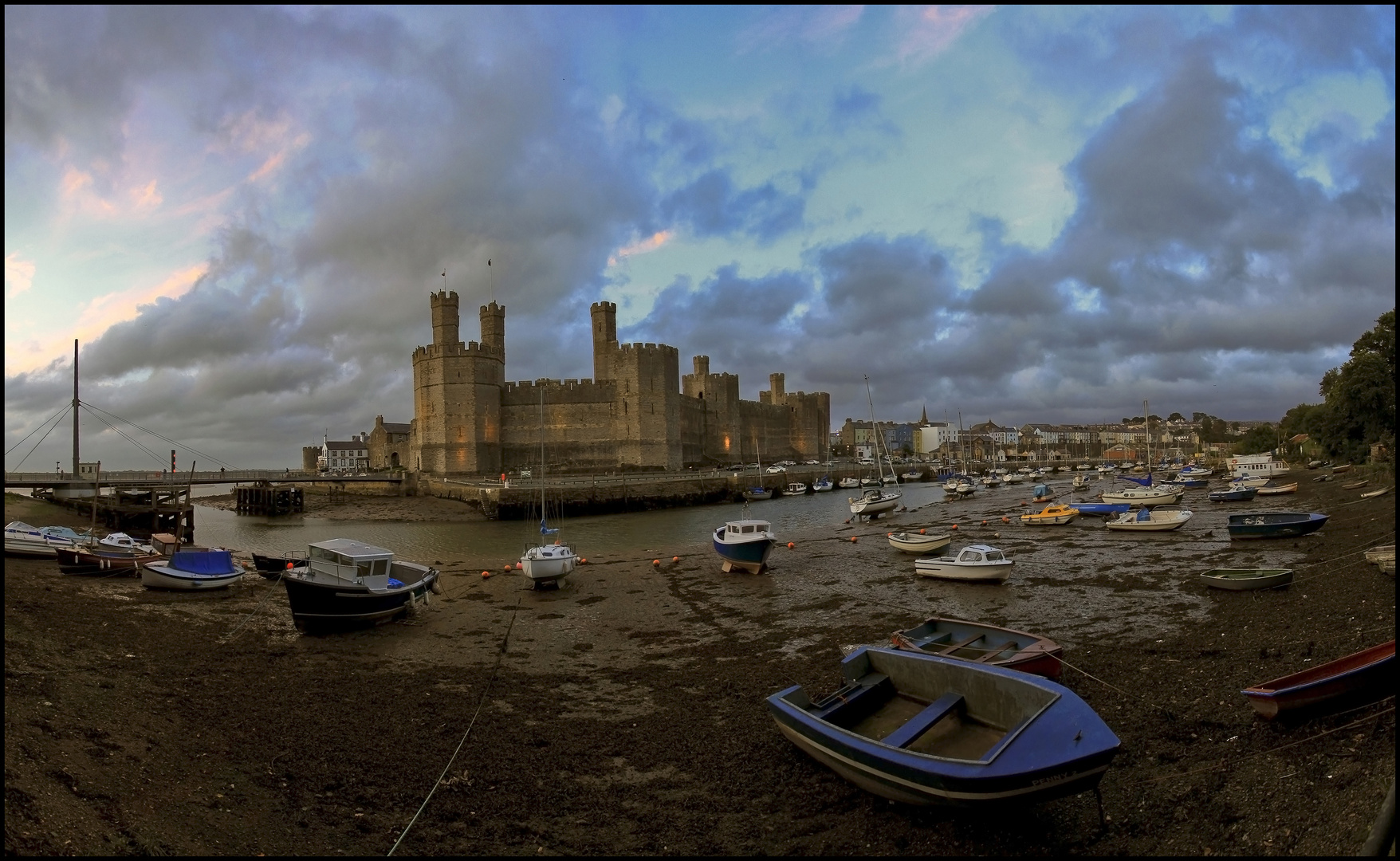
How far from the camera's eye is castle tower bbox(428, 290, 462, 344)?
46.8 m

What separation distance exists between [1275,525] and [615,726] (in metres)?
17.0

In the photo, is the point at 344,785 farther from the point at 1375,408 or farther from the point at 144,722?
the point at 1375,408

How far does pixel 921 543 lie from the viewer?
19.0 meters

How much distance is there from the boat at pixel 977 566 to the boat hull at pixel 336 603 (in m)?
10.5

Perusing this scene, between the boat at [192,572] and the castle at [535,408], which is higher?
the castle at [535,408]

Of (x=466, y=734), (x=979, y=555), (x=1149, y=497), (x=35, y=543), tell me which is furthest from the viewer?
(x=1149, y=497)

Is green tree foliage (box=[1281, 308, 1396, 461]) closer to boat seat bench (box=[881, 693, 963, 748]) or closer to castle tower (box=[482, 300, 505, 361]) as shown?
boat seat bench (box=[881, 693, 963, 748])

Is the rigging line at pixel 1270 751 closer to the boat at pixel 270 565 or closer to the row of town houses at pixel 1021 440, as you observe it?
the boat at pixel 270 565

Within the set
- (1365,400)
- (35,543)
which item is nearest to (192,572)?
(35,543)

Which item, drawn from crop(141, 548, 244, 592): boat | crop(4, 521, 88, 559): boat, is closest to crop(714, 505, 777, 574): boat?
crop(141, 548, 244, 592): boat

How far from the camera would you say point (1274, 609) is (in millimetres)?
9969

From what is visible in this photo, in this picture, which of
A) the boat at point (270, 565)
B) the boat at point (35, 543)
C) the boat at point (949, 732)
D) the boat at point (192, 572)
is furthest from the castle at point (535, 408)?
the boat at point (949, 732)

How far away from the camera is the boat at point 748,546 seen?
55.6ft

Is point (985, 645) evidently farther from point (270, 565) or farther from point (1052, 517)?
point (1052, 517)
